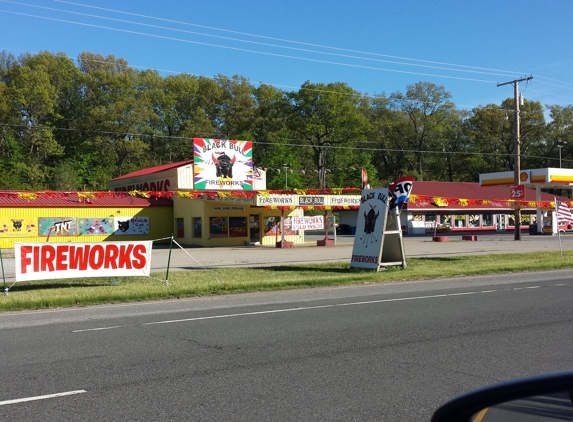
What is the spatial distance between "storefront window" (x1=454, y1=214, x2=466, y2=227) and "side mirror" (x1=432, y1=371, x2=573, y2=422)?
60918mm

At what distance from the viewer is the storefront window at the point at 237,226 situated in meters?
41.7

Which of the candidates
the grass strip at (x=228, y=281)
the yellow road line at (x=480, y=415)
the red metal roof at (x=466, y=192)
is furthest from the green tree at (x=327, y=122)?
the yellow road line at (x=480, y=415)

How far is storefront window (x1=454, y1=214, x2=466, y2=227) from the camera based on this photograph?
6097cm

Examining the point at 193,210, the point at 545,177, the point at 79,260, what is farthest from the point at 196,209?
the point at 545,177

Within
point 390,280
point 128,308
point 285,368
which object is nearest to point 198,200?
point 390,280

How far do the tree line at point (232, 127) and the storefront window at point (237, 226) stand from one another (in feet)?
51.8

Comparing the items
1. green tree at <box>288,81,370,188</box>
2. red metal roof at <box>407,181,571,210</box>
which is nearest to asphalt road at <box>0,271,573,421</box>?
red metal roof at <box>407,181,571,210</box>

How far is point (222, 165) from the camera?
44.4m

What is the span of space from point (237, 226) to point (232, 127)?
35.5 m

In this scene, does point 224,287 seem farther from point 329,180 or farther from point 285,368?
point 329,180

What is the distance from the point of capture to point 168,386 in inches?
250

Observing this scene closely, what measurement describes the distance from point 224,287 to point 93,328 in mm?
6207

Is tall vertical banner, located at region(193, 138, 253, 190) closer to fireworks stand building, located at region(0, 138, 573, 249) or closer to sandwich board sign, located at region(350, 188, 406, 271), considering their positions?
fireworks stand building, located at region(0, 138, 573, 249)

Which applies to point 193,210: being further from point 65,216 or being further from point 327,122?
point 327,122
